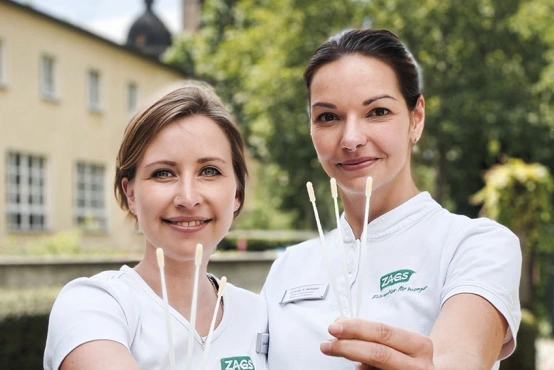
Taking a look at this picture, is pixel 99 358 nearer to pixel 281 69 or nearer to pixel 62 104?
pixel 281 69

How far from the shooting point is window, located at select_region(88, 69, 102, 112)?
2645 cm

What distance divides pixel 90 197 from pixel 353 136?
24509mm

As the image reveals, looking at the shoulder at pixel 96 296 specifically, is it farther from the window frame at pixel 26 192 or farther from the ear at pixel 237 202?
the window frame at pixel 26 192

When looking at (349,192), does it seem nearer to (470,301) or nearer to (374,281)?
(374,281)

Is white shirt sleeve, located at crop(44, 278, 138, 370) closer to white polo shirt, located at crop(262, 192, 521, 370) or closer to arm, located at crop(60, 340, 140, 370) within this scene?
arm, located at crop(60, 340, 140, 370)

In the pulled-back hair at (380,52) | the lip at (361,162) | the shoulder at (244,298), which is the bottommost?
the shoulder at (244,298)

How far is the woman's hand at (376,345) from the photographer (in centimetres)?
155

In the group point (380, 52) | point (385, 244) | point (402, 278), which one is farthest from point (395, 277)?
point (380, 52)

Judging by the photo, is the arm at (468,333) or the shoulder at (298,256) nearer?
the arm at (468,333)

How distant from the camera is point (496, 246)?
213 cm

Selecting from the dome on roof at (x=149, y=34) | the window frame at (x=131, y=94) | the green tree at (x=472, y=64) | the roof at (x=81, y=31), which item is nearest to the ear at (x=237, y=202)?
the green tree at (x=472, y=64)

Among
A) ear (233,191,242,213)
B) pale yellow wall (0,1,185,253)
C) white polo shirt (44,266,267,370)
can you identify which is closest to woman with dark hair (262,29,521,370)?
white polo shirt (44,266,267,370)

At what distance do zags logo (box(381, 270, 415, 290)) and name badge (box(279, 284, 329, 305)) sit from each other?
0.66ft

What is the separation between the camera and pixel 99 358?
1848 millimetres
